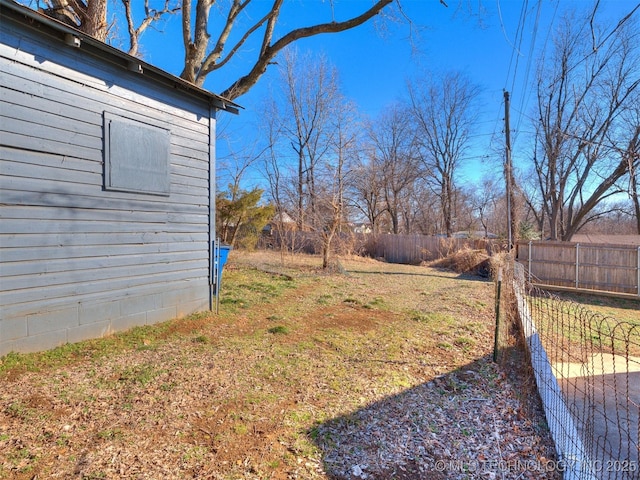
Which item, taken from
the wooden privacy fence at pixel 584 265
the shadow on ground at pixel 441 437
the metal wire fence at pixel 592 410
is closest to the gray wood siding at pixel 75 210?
the shadow on ground at pixel 441 437

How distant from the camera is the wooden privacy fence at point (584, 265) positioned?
9961 millimetres

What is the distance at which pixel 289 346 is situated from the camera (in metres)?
4.06

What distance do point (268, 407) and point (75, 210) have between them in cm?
313

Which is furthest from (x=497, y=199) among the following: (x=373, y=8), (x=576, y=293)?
(x=373, y=8)

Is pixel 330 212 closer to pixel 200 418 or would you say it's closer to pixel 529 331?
pixel 529 331

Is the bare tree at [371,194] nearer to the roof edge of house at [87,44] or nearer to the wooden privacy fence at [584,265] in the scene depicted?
the wooden privacy fence at [584,265]

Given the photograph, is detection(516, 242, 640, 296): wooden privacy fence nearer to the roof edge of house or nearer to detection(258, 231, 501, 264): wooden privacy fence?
detection(258, 231, 501, 264): wooden privacy fence

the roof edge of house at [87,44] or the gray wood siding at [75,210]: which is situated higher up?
the roof edge of house at [87,44]

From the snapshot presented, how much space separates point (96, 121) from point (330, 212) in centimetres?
825

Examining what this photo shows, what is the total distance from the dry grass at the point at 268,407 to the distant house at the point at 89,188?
0.40 m

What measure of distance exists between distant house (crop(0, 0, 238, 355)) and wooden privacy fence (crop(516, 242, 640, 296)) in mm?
10242

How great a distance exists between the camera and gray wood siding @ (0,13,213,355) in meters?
3.30

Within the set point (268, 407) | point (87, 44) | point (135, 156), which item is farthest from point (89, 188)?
point (268, 407)

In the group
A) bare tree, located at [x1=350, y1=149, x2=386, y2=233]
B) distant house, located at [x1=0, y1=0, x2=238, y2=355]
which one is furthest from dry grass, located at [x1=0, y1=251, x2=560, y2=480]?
bare tree, located at [x1=350, y1=149, x2=386, y2=233]
